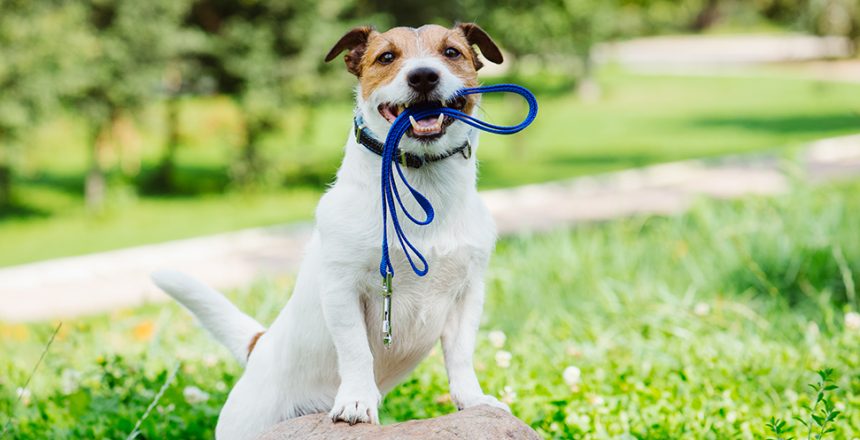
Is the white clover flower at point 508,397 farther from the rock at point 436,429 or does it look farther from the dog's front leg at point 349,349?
the dog's front leg at point 349,349

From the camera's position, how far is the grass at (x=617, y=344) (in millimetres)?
4020

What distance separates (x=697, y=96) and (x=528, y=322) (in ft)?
88.7

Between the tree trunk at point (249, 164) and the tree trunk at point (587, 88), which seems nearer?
the tree trunk at point (249, 164)

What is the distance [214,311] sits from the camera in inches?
140

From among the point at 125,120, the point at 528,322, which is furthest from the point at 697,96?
the point at 528,322

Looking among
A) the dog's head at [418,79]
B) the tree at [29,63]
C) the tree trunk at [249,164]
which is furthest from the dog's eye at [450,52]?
the tree trunk at [249,164]

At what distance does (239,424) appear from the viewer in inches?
129

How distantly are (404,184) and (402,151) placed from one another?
0.40 feet

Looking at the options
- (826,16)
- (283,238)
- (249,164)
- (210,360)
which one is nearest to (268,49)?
(249,164)

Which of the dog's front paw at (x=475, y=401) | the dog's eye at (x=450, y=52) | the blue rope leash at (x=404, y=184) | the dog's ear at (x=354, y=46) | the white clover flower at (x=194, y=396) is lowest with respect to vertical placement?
the white clover flower at (x=194, y=396)

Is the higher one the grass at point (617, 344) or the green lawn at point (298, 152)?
the grass at point (617, 344)

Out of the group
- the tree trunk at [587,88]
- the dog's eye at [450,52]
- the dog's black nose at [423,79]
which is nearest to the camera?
the dog's black nose at [423,79]

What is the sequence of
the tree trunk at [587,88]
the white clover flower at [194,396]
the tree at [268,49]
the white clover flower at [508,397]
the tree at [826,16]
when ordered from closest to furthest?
the white clover flower at [508,397] < the white clover flower at [194,396] < the tree at [826,16] < the tree at [268,49] < the tree trunk at [587,88]

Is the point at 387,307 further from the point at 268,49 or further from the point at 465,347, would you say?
the point at 268,49
